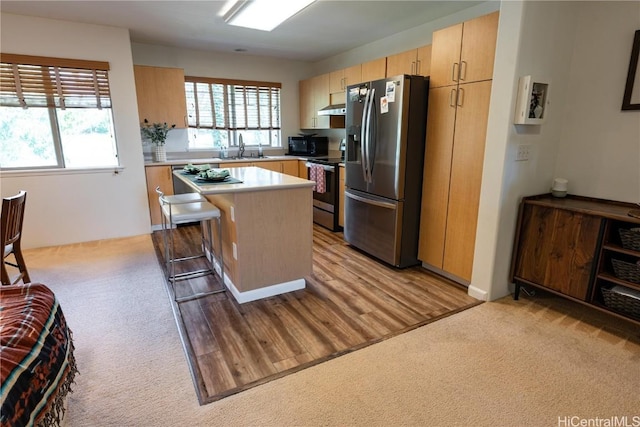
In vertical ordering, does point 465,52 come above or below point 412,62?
below

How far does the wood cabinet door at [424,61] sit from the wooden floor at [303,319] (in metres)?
1.98

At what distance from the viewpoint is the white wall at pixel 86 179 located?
3627 millimetres

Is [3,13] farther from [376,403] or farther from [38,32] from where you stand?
[376,403]

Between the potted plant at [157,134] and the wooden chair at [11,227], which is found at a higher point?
the potted plant at [157,134]

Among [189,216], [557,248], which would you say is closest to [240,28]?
[189,216]


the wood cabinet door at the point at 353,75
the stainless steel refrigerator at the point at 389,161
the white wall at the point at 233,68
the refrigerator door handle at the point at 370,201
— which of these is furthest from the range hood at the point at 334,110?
the refrigerator door handle at the point at 370,201

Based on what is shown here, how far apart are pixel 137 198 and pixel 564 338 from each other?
184 inches

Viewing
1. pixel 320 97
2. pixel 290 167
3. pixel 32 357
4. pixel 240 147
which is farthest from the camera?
pixel 240 147

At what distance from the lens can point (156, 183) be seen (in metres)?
4.51

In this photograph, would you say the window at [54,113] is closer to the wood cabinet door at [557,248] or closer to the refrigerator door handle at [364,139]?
the refrigerator door handle at [364,139]

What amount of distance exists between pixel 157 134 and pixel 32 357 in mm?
3947

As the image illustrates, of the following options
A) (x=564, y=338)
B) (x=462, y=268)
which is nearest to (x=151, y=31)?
(x=462, y=268)

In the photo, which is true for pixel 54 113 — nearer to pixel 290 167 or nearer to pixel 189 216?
pixel 189 216

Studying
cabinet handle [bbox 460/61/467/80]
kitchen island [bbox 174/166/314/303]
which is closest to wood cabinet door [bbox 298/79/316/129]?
kitchen island [bbox 174/166/314/303]
